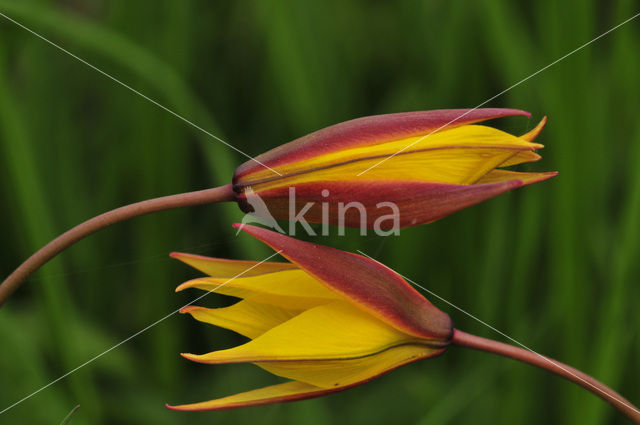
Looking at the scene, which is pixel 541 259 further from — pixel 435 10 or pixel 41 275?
pixel 41 275

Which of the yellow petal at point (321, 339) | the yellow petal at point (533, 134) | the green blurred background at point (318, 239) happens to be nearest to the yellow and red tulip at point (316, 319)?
the yellow petal at point (321, 339)

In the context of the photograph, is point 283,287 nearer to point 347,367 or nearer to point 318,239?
point 347,367

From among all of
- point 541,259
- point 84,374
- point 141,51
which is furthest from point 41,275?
point 541,259

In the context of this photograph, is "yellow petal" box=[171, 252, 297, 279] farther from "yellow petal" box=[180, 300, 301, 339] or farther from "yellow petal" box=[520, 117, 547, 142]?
"yellow petal" box=[520, 117, 547, 142]

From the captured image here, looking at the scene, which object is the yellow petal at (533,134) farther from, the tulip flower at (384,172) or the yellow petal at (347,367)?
the yellow petal at (347,367)

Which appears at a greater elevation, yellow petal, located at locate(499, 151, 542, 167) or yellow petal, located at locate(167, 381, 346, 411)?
yellow petal, located at locate(499, 151, 542, 167)

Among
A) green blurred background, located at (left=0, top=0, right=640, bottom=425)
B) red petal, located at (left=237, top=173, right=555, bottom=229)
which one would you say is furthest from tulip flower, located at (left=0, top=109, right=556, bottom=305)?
green blurred background, located at (left=0, top=0, right=640, bottom=425)

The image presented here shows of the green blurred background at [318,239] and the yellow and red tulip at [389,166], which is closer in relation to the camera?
the yellow and red tulip at [389,166]

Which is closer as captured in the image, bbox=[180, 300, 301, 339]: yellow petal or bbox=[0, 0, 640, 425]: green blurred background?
bbox=[180, 300, 301, 339]: yellow petal
